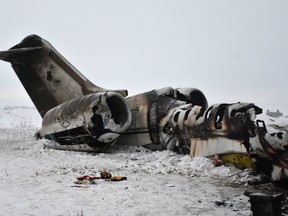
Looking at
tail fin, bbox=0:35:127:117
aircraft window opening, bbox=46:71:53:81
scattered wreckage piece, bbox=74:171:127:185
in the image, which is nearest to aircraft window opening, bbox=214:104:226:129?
scattered wreckage piece, bbox=74:171:127:185

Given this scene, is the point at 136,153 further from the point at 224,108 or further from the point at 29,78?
the point at 29,78

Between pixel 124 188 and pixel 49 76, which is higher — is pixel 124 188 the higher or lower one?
the lower one

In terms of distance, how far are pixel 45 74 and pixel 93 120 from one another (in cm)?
557

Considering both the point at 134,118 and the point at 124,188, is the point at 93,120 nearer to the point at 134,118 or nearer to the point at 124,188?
the point at 134,118

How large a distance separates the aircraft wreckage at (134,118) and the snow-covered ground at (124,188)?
32.1 inches

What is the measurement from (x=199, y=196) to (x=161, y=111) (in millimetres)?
6500

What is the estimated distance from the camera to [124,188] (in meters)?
6.16

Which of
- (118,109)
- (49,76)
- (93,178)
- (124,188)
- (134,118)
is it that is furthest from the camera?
(49,76)

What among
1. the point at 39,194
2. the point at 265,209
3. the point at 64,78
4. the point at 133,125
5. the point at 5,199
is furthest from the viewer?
the point at 64,78

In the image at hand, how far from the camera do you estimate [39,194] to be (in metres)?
5.56

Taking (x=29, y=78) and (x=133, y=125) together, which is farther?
(x=29, y=78)

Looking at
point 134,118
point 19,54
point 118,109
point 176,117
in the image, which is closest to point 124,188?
point 176,117

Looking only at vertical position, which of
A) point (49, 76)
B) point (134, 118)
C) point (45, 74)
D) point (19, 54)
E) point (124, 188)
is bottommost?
point (124, 188)

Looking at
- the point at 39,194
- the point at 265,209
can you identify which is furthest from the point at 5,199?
the point at 265,209
